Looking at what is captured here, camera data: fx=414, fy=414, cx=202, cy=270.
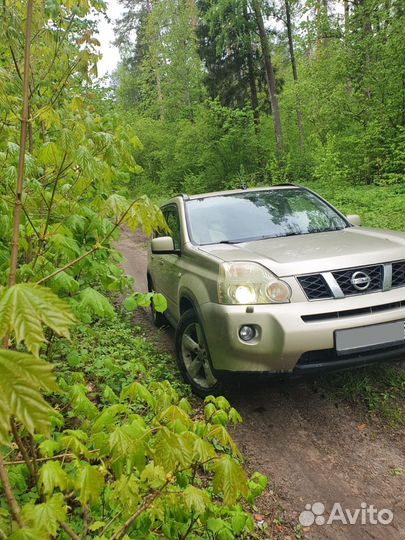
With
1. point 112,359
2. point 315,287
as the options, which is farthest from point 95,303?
point 112,359

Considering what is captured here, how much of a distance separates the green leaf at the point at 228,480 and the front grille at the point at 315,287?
1.63 meters

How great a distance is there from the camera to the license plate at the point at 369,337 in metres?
2.74

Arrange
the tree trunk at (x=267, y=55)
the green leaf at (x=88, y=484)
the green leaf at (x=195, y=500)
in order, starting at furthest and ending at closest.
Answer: the tree trunk at (x=267, y=55), the green leaf at (x=195, y=500), the green leaf at (x=88, y=484)

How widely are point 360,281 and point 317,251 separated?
0.40m

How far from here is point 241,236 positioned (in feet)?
12.7

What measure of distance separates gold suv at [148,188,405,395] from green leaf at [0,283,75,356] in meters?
1.98

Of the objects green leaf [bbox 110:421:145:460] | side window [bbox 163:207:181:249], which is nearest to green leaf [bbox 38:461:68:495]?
green leaf [bbox 110:421:145:460]

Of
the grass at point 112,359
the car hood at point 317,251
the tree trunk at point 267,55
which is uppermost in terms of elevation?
the tree trunk at point 267,55

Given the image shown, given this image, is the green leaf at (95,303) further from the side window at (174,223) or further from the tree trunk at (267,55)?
the tree trunk at (267,55)

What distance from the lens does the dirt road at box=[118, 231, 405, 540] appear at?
2.24 metres

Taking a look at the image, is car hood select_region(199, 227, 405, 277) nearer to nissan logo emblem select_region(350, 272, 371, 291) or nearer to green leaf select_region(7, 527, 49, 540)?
nissan logo emblem select_region(350, 272, 371, 291)

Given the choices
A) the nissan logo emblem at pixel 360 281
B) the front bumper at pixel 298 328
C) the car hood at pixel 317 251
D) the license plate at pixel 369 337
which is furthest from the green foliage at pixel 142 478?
the nissan logo emblem at pixel 360 281

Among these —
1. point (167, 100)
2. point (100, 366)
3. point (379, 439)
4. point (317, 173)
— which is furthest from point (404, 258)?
point (167, 100)

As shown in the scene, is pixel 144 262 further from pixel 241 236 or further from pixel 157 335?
pixel 241 236
